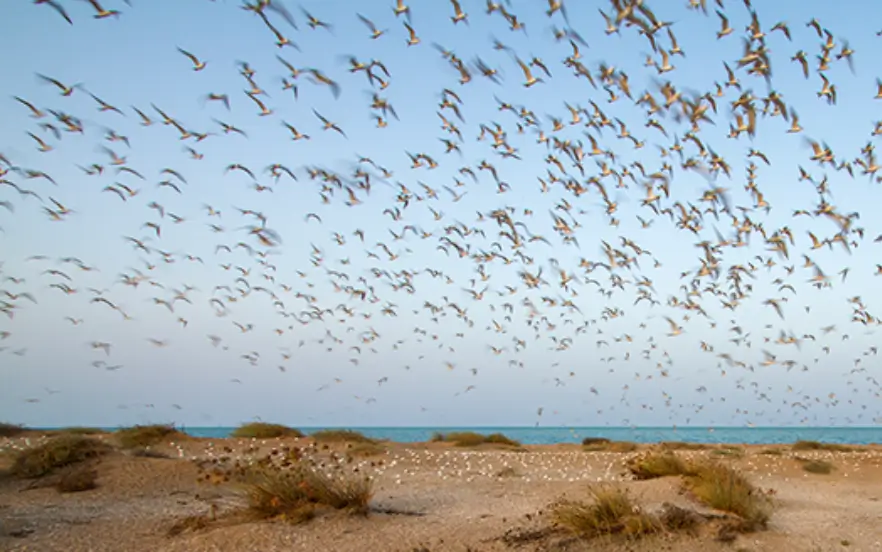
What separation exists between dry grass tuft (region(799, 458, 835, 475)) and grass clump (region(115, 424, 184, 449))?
1791cm

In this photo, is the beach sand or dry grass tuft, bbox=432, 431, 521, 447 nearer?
the beach sand

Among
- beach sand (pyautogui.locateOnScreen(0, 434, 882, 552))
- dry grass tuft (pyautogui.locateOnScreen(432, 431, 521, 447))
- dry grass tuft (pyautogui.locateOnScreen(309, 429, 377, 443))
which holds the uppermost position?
dry grass tuft (pyautogui.locateOnScreen(309, 429, 377, 443))

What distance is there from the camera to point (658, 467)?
50.4ft

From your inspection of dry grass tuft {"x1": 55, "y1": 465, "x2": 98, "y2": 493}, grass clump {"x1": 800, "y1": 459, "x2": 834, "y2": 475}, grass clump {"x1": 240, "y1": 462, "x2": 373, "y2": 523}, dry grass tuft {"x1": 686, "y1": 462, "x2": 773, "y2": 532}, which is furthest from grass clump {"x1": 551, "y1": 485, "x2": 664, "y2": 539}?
grass clump {"x1": 800, "y1": 459, "x2": 834, "y2": 475}

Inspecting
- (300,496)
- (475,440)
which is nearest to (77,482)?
(300,496)

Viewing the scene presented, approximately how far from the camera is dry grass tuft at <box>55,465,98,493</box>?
1385 centimetres

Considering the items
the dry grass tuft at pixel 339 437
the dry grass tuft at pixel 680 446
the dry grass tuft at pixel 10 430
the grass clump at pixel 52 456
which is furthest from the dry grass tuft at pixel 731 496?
the dry grass tuft at pixel 10 430

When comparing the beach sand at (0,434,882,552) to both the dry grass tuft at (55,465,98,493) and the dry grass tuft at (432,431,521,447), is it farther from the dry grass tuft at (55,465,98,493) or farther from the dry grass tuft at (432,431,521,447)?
the dry grass tuft at (432,431,521,447)

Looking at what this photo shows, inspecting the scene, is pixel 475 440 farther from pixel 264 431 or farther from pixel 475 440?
pixel 264 431

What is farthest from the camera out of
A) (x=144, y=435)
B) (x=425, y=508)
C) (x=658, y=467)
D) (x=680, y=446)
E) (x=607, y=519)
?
(x=680, y=446)

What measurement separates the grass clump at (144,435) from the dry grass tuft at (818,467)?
58.8 feet

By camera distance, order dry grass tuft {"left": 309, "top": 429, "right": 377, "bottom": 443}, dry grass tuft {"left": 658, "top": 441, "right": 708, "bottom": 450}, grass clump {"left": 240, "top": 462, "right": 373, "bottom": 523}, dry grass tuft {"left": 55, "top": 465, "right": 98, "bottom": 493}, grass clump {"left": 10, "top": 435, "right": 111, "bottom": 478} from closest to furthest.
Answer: grass clump {"left": 240, "top": 462, "right": 373, "bottom": 523}
dry grass tuft {"left": 55, "top": 465, "right": 98, "bottom": 493}
grass clump {"left": 10, "top": 435, "right": 111, "bottom": 478}
dry grass tuft {"left": 309, "top": 429, "right": 377, "bottom": 443}
dry grass tuft {"left": 658, "top": 441, "right": 708, "bottom": 450}

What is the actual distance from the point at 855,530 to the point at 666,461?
4.81 m

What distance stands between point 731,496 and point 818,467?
9.79m
